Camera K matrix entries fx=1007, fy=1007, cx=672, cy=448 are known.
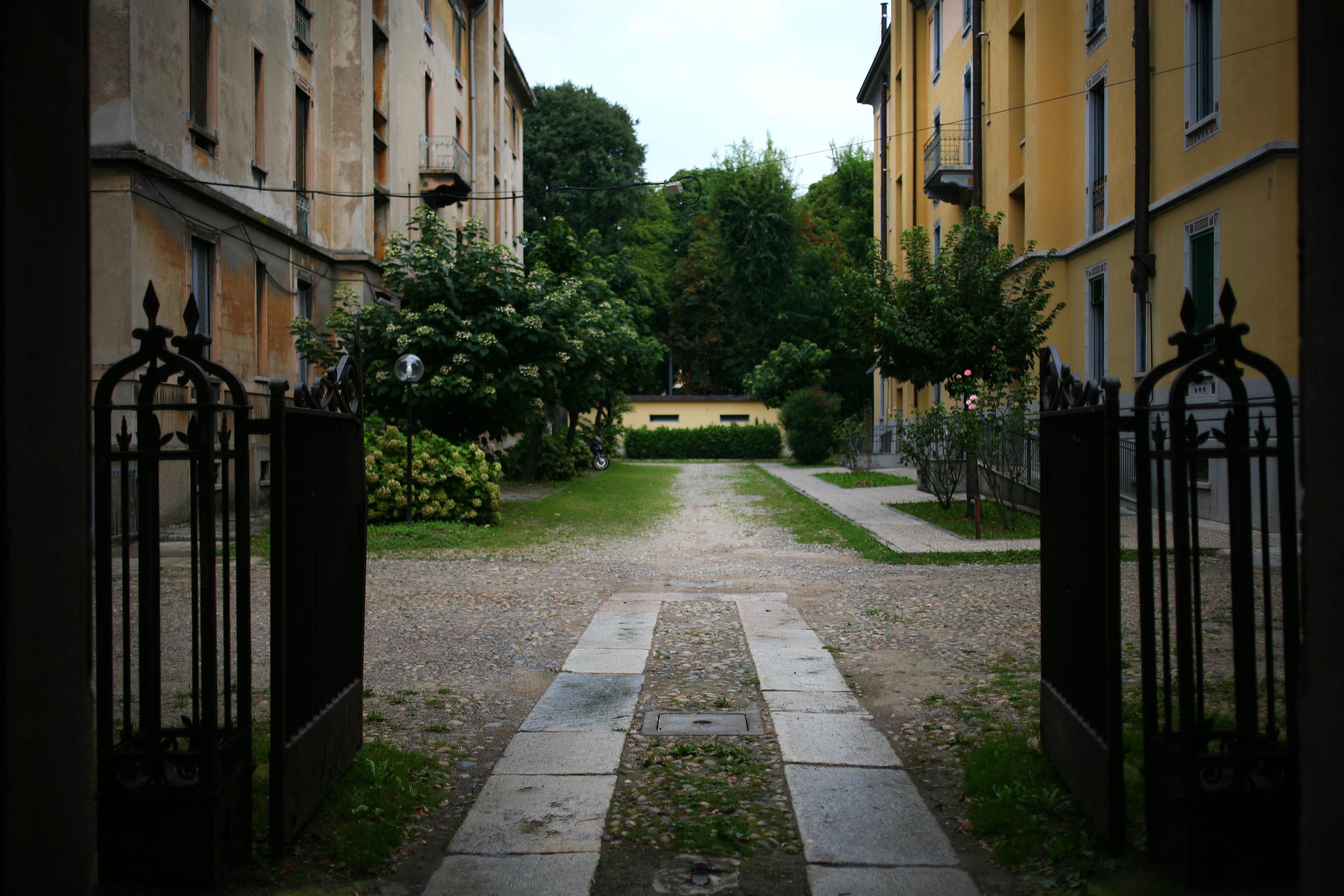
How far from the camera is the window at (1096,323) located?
1864cm

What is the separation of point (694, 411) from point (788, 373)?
8728mm

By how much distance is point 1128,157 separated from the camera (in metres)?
17.2

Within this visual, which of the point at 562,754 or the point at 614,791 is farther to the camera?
the point at 562,754

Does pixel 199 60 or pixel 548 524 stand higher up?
pixel 199 60

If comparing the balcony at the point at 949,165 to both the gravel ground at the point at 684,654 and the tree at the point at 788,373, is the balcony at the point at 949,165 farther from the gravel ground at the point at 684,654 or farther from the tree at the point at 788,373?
the gravel ground at the point at 684,654

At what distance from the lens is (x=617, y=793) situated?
4.10 metres

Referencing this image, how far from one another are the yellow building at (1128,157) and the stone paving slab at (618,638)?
9.19m

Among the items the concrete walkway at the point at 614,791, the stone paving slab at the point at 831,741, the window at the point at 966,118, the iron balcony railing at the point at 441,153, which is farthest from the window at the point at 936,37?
the stone paving slab at the point at 831,741

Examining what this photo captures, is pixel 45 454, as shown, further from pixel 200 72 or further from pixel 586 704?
pixel 200 72

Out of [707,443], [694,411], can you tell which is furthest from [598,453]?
[694,411]

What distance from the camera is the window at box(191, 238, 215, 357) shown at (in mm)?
15430

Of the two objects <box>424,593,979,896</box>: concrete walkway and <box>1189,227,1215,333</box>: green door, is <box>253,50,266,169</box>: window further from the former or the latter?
<box>1189,227,1215,333</box>: green door

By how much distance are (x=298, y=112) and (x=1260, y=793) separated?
21.0 m

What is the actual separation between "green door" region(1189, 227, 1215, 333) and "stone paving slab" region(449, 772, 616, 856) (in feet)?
43.1
